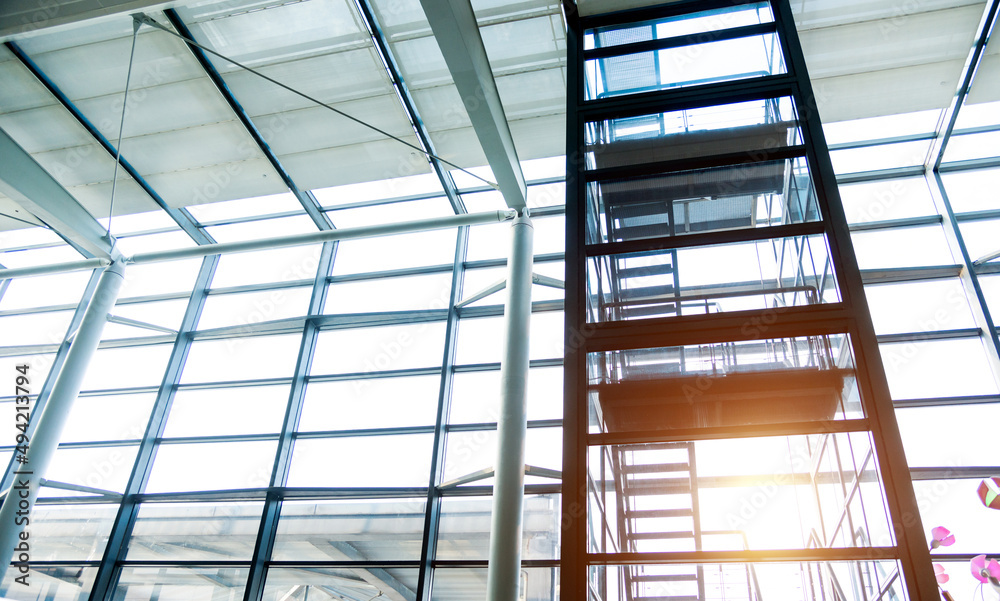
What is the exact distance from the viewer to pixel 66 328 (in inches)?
624

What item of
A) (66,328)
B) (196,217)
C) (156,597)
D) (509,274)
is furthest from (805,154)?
(66,328)

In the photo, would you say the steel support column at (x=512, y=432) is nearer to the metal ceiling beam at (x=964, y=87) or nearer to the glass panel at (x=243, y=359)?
the glass panel at (x=243, y=359)

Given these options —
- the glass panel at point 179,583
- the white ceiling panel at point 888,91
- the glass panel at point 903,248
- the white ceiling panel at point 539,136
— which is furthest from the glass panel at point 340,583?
the white ceiling panel at point 888,91

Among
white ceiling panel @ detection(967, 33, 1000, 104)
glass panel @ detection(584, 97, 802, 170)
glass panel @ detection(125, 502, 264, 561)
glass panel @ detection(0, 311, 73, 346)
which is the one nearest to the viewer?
glass panel @ detection(584, 97, 802, 170)

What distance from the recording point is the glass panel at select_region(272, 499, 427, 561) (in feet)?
37.0

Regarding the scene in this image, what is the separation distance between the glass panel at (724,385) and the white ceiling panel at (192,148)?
10074 millimetres

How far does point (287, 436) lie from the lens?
12.6 meters

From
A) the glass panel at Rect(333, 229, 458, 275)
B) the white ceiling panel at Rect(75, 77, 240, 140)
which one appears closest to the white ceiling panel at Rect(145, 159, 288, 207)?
the white ceiling panel at Rect(75, 77, 240, 140)

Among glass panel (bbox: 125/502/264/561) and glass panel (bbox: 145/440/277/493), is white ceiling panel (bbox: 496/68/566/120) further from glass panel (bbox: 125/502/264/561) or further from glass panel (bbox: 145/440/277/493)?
glass panel (bbox: 125/502/264/561)

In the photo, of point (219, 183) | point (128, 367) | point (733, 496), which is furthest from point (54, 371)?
point (733, 496)

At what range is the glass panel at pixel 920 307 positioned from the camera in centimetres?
1120

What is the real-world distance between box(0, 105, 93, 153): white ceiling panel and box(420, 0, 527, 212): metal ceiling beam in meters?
8.42

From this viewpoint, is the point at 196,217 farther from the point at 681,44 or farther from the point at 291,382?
the point at 681,44

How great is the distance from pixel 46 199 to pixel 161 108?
3.25 meters
